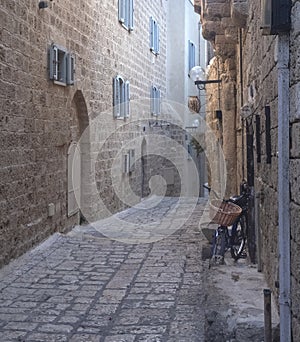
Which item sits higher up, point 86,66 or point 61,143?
point 86,66

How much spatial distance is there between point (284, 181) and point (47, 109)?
5.35m

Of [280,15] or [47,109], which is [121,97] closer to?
[47,109]

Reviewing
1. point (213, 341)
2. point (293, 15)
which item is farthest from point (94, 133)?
point (293, 15)

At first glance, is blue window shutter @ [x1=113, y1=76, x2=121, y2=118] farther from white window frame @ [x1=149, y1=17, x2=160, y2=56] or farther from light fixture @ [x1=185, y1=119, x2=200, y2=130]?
light fixture @ [x1=185, y1=119, x2=200, y2=130]

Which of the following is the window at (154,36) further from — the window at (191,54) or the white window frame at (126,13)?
the window at (191,54)

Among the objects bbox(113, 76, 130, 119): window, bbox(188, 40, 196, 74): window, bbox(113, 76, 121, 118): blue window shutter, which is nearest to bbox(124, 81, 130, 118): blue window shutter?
bbox(113, 76, 130, 119): window

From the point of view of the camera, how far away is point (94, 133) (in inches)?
406

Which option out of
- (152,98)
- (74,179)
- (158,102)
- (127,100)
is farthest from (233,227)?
(158,102)

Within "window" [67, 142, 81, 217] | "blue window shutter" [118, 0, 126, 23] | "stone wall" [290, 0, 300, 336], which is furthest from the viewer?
"blue window shutter" [118, 0, 126, 23]

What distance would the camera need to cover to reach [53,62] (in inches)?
308

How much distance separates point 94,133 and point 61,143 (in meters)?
1.86


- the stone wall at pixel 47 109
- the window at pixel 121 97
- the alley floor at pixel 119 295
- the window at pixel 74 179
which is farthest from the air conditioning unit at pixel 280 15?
the window at pixel 121 97

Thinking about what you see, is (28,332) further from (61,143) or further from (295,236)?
(61,143)

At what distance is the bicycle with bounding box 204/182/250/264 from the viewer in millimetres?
5934
